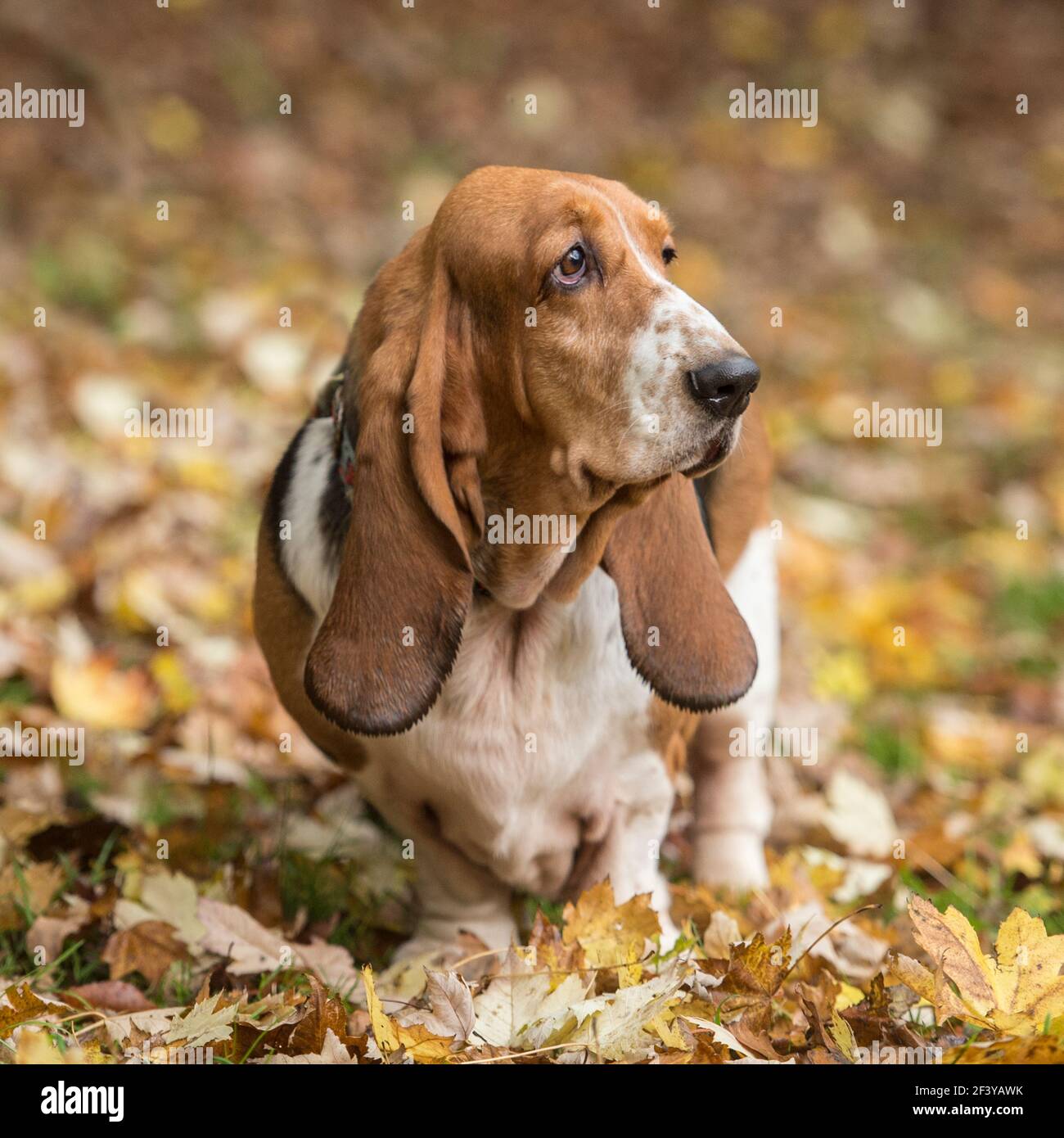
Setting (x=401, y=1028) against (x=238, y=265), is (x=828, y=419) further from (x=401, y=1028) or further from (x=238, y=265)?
(x=401, y=1028)

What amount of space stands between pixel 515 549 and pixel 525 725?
1.17ft

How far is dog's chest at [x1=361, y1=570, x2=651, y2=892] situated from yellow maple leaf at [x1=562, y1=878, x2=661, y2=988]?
24 cm

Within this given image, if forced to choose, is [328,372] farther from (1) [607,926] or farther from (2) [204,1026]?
(2) [204,1026]

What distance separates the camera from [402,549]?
244 centimetres

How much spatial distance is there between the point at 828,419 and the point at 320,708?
4.47m

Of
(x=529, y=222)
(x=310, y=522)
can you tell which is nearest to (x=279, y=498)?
(x=310, y=522)

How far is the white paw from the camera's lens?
330 cm

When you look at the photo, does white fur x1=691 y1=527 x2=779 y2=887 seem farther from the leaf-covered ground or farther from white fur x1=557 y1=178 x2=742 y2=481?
white fur x1=557 y1=178 x2=742 y2=481

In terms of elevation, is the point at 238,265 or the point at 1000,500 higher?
the point at 238,265

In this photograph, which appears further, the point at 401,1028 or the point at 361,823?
the point at 361,823

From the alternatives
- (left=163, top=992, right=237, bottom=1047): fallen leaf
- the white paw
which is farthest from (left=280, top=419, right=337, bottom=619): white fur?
the white paw

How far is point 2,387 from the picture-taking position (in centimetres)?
537
